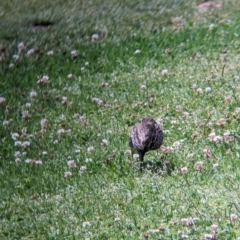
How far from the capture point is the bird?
8.38 m

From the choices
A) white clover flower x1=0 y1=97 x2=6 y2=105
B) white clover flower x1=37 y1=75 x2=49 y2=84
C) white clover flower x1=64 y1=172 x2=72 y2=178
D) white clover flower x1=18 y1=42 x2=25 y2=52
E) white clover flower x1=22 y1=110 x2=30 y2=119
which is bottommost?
white clover flower x1=18 y1=42 x2=25 y2=52

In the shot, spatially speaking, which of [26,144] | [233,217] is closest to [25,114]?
[26,144]

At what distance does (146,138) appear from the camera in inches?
330

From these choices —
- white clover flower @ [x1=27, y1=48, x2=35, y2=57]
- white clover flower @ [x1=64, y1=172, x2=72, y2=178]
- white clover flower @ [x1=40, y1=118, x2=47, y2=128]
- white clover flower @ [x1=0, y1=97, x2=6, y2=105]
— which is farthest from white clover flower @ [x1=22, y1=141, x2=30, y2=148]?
white clover flower @ [x1=27, y1=48, x2=35, y2=57]

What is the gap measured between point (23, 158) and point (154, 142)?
2.01 metres

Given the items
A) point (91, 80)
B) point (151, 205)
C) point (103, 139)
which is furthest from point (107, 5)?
point (151, 205)

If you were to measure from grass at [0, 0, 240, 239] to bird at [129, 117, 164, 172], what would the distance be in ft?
0.69

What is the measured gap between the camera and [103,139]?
9.70 meters

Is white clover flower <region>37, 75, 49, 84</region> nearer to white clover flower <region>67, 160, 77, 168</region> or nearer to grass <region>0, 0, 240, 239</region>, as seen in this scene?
grass <region>0, 0, 240, 239</region>

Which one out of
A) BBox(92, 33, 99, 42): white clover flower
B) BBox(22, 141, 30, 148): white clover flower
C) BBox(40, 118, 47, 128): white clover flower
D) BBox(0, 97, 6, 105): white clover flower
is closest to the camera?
BBox(22, 141, 30, 148): white clover flower

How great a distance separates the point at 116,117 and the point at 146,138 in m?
2.01

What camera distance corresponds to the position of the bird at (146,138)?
27.5 ft

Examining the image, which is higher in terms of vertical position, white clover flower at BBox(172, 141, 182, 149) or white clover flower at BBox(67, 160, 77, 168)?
white clover flower at BBox(172, 141, 182, 149)

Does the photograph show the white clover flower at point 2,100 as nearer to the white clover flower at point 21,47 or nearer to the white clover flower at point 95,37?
the white clover flower at point 21,47
